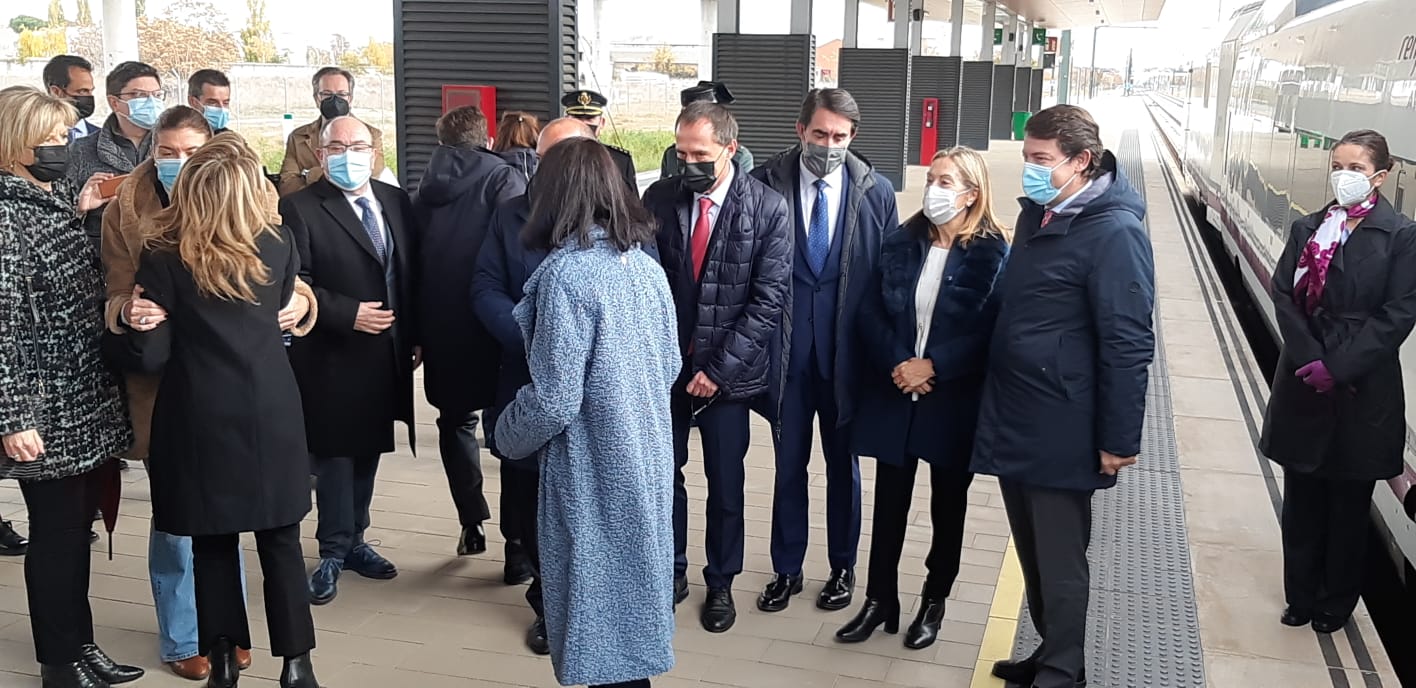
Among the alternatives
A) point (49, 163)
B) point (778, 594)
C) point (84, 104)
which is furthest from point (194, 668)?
point (84, 104)

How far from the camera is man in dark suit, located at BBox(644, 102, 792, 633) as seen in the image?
4.11 metres

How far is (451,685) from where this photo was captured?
3.83m

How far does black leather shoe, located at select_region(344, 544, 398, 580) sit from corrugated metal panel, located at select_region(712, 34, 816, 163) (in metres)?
9.97

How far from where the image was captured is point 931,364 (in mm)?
3869

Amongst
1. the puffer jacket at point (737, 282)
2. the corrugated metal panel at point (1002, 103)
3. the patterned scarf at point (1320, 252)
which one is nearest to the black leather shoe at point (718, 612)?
the puffer jacket at point (737, 282)

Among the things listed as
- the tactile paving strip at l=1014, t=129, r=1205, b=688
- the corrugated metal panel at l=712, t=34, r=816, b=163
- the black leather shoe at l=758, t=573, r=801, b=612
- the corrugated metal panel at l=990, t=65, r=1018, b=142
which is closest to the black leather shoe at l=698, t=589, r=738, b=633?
the black leather shoe at l=758, t=573, r=801, b=612

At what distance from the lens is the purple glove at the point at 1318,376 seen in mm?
4121

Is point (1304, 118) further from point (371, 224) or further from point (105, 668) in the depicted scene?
point (105, 668)

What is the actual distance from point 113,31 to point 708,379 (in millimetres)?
6117

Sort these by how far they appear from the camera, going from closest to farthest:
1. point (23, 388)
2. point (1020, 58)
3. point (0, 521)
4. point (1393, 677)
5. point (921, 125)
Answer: point (23, 388) < point (1393, 677) < point (0, 521) < point (921, 125) < point (1020, 58)

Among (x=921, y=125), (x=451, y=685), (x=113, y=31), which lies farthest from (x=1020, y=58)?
(x=451, y=685)

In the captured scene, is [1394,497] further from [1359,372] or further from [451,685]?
[451,685]

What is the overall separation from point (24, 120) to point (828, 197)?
249 cm

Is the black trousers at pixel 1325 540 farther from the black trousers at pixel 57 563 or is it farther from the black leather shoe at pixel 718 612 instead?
the black trousers at pixel 57 563
